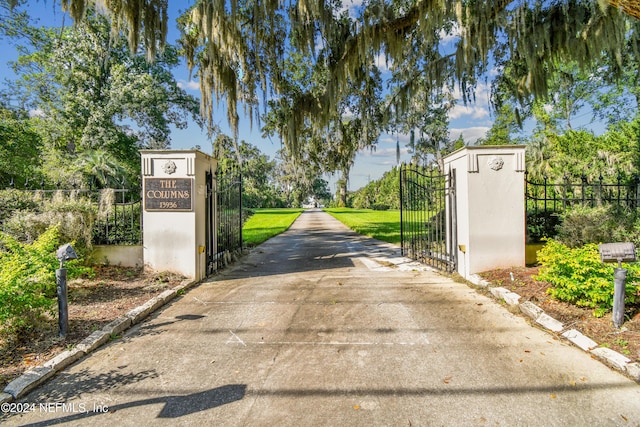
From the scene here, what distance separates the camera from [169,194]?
580cm

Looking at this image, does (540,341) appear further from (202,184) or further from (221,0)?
(221,0)

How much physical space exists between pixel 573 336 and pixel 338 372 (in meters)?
2.35

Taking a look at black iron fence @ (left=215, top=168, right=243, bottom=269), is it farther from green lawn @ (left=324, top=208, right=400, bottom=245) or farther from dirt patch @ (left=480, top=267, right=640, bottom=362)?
green lawn @ (left=324, top=208, right=400, bottom=245)

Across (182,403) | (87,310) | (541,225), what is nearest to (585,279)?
(541,225)

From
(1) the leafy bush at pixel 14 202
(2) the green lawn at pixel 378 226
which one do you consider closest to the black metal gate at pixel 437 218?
(2) the green lawn at pixel 378 226

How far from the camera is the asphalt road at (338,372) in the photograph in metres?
2.19

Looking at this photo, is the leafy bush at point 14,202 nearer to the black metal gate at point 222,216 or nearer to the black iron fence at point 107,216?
the black iron fence at point 107,216

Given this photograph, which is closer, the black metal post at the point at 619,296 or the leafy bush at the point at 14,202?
the black metal post at the point at 619,296

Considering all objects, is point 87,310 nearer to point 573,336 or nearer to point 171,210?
point 171,210

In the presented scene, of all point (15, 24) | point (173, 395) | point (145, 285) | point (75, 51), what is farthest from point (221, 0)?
point (75, 51)

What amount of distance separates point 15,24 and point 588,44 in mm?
16955

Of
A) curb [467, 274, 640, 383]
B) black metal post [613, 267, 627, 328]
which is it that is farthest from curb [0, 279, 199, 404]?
black metal post [613, 267, 627, 328]

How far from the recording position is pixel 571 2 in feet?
18.7

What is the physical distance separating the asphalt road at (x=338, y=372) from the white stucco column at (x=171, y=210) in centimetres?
138
